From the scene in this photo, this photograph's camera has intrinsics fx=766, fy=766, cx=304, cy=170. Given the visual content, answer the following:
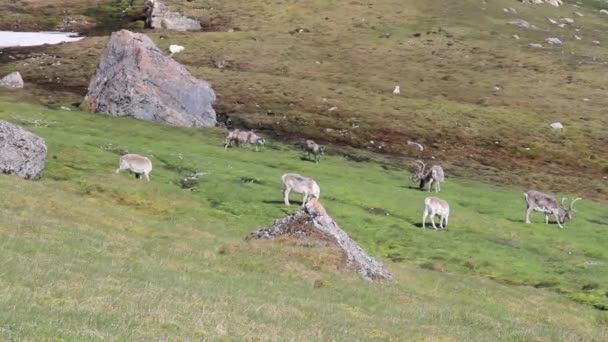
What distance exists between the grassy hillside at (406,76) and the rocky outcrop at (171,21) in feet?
10.6

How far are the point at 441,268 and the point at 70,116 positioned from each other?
50263 millimetres

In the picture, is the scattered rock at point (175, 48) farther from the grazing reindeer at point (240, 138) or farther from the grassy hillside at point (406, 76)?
the grazing reindeer at point (240, 138)

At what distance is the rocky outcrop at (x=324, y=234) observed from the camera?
35.7 meters

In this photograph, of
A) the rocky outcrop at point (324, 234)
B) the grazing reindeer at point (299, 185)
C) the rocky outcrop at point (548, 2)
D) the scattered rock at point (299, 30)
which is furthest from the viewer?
the rocky outcrop at point (548, 2)

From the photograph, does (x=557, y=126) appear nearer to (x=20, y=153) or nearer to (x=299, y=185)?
(x=299, y=185)

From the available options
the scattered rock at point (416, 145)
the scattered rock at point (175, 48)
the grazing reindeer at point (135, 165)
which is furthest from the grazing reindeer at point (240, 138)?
the scattered rock at point (175, 48)

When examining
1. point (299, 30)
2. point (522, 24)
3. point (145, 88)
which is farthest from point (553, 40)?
point (145, 88)

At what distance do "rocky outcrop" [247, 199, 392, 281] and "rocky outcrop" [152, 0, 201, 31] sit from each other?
4431 inches

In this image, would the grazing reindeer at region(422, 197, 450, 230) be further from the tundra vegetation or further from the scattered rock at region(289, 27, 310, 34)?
the scattered rock at region(289, 27, 310, 34)

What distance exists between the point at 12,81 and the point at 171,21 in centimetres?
5515

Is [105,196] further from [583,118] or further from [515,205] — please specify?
[583,118]

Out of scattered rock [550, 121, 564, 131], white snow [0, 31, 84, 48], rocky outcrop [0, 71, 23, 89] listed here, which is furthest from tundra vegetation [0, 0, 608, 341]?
white snow [0, 31, 84, 48]

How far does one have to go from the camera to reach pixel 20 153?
48.5m

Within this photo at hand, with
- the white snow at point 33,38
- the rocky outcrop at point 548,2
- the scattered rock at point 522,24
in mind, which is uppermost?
the rocky outcrop at point 548,2
